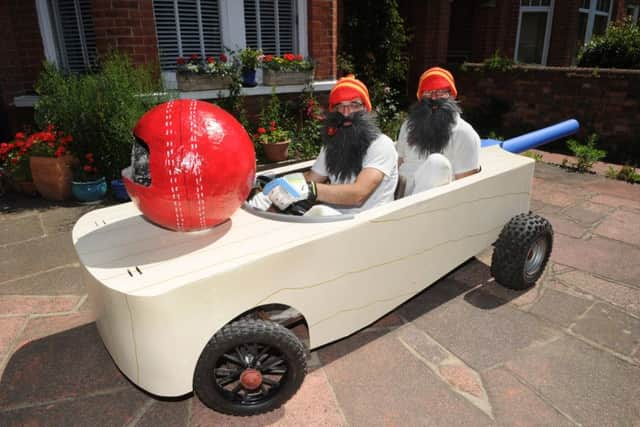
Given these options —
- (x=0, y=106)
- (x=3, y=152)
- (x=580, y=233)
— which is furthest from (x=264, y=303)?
(x=0, y=106)

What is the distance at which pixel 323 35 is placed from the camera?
23.8ft

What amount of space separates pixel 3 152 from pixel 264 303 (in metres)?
4.93

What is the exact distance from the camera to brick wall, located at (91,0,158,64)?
17.8 ft

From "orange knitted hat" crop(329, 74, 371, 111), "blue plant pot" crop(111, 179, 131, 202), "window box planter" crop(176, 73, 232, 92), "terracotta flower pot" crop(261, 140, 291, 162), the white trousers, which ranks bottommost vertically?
"blue plant pot" crop(111, 179, 131, 202)

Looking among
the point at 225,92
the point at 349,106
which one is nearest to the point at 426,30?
the point at 225,92

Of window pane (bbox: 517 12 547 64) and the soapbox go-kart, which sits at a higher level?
window pane (bbox: 517 12 547 64)

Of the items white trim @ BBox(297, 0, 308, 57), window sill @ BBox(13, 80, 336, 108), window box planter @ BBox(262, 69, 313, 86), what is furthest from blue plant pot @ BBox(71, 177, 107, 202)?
white trim @ BBox(297, 0, 308, 57)

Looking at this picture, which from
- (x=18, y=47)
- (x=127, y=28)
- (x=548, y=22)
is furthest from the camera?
(x=548, y=22)

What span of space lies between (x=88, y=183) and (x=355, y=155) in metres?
3.46

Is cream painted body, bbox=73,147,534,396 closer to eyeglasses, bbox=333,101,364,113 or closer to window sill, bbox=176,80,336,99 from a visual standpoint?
eyeglasses, bbox=333,101,364,113

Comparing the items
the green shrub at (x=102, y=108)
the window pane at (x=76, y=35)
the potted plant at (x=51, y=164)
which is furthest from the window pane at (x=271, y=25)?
the potted plant at (x=51, y=164)

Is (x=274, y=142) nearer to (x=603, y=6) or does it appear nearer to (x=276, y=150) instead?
(x=276, y=150)

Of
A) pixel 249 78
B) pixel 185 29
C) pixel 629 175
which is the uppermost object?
pixel 185 29

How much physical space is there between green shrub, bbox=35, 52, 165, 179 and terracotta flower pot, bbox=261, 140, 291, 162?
5.21ft
